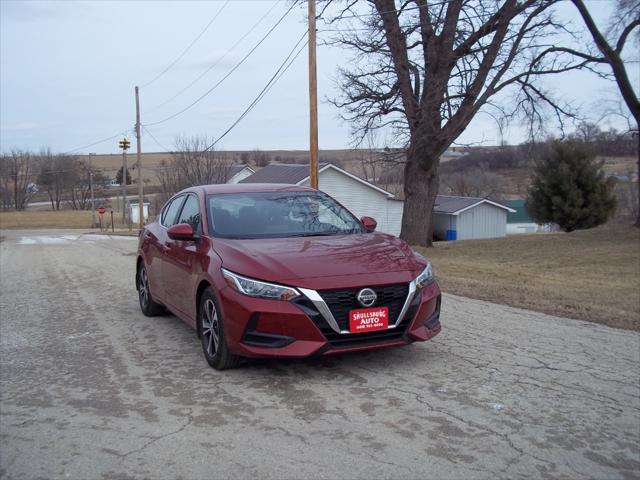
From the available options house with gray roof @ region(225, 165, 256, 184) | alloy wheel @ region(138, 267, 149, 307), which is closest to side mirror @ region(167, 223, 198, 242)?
alloy wheel @ region(138, 267, 149, 307)

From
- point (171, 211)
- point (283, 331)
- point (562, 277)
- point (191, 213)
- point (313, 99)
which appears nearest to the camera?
point (283, 331)

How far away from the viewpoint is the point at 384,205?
4409 cm

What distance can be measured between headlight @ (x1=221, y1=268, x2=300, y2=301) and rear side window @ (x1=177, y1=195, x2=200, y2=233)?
4.15ft

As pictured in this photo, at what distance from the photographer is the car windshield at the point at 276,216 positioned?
589 centimetres

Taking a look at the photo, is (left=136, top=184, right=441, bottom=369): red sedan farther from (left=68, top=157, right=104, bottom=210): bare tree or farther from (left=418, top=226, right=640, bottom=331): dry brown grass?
(left=68, top=157, right=104, bottom=210): bare tree

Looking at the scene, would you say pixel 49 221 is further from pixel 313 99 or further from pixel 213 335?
pixel 213 335

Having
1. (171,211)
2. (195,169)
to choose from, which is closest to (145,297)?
(171,211)

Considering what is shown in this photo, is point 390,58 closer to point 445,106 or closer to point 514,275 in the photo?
point 445,106

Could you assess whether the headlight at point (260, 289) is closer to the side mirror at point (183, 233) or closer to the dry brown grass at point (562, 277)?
the side mirror at point (183, 233)

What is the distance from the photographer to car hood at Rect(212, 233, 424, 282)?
15.9 ft

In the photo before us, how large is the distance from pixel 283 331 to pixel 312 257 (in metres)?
0.67

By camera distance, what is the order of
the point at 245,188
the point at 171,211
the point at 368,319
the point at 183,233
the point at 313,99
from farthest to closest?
the point at 313,99, the point at 171,211, the point at 245,188, the point at 183,233, the point at 368,319

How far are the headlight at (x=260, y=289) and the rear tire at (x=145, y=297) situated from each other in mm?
2924

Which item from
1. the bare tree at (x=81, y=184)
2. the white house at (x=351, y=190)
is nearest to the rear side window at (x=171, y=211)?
the white house at (x=351, y=190)
